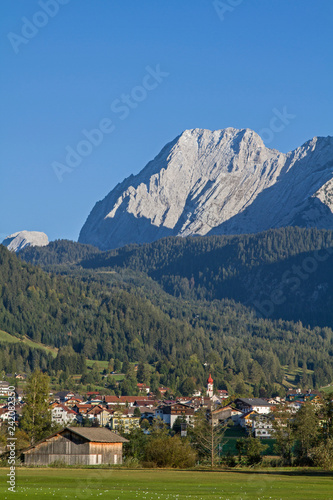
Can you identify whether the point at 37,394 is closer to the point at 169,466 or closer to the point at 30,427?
the point at 30,427

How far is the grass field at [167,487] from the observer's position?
4706cm

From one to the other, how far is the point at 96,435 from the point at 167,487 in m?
40.4

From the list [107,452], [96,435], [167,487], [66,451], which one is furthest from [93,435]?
[167,487]

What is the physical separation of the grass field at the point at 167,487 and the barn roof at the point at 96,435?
18.9 m

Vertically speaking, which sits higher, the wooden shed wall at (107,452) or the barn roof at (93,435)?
the barn roof at (93,435)

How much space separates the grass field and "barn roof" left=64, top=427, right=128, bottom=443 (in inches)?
744

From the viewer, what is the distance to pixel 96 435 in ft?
310

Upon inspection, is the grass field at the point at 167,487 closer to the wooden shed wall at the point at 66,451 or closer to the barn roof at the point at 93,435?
the wooden shed wall at the point at 66,451

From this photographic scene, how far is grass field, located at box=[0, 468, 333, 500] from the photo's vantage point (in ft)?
154

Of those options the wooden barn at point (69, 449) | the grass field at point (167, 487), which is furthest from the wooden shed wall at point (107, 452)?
the grass field at point (167, 487)

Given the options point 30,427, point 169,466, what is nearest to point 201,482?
point 169,466

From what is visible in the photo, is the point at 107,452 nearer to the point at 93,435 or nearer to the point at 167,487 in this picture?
the point at 93,435

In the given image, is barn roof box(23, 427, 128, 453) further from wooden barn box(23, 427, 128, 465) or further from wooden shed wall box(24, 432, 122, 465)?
wooden shed wall box(24, 432, 122, 465)

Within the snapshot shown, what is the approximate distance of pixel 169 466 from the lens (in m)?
89.2
